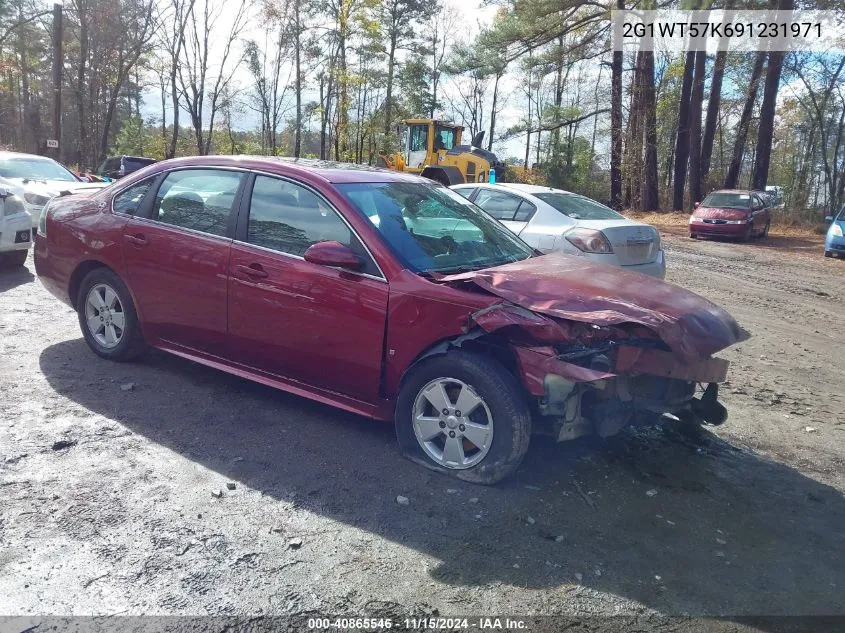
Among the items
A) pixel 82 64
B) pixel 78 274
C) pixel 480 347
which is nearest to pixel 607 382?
pixel 480 347

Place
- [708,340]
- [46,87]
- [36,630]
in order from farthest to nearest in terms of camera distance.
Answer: [46,87], [708,340], [36,630]

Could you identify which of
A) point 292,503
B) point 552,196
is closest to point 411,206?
point 292,503

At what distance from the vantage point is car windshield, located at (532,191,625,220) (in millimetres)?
8648

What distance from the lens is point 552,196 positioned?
29.8 feet

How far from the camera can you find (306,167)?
482 cm

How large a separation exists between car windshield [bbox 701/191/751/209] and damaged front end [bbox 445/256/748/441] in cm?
1927

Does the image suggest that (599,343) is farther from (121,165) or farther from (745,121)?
(745,121)

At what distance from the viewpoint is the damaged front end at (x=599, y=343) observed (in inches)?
146

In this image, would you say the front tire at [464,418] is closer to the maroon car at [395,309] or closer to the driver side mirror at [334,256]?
the maroon car at [395,309]

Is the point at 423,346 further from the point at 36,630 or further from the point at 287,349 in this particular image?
the point at 36,630

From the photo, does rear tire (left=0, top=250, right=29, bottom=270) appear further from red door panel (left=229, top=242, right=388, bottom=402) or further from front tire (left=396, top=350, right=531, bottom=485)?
front tire (left=396, top=350, right=531, bottom=485)

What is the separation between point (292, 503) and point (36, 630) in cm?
129

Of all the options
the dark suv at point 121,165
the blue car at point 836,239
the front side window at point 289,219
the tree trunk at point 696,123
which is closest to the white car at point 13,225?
the front side window at point 289,219

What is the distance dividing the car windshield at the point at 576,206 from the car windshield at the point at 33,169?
8553mm
